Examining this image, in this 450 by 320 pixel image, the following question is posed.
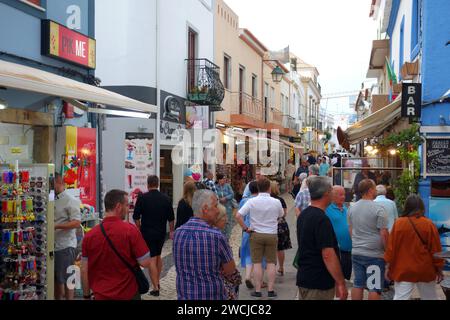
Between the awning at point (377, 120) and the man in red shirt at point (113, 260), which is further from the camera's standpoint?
the awning at point (377, 120)

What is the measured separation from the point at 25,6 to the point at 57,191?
10.8 ft

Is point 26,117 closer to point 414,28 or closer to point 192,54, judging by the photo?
point 414,28

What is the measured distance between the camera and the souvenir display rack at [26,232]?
6.30m

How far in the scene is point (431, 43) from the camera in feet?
34.7

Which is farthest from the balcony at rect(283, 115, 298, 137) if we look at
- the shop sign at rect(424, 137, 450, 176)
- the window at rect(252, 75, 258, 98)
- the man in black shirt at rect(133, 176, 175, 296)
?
the man in black shirt at rect(133, 176, 175, 296)

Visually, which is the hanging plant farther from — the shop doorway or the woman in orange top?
the shop doorway

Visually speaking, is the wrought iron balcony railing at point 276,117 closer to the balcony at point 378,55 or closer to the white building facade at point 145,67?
the balcony at point 378,55

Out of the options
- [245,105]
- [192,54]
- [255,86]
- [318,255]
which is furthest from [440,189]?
[255,86]

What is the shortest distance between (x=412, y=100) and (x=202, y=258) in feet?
24.2

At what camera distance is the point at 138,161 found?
13086 mm

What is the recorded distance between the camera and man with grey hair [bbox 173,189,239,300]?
438cm

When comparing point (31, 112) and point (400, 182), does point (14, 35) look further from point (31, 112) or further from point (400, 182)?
point (400, 182)

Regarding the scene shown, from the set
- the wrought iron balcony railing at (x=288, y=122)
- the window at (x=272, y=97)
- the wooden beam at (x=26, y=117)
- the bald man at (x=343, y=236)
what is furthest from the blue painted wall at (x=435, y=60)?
the wrought iron balcony railing at (x=288, y=122)

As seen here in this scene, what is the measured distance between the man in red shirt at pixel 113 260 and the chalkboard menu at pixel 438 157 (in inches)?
283
